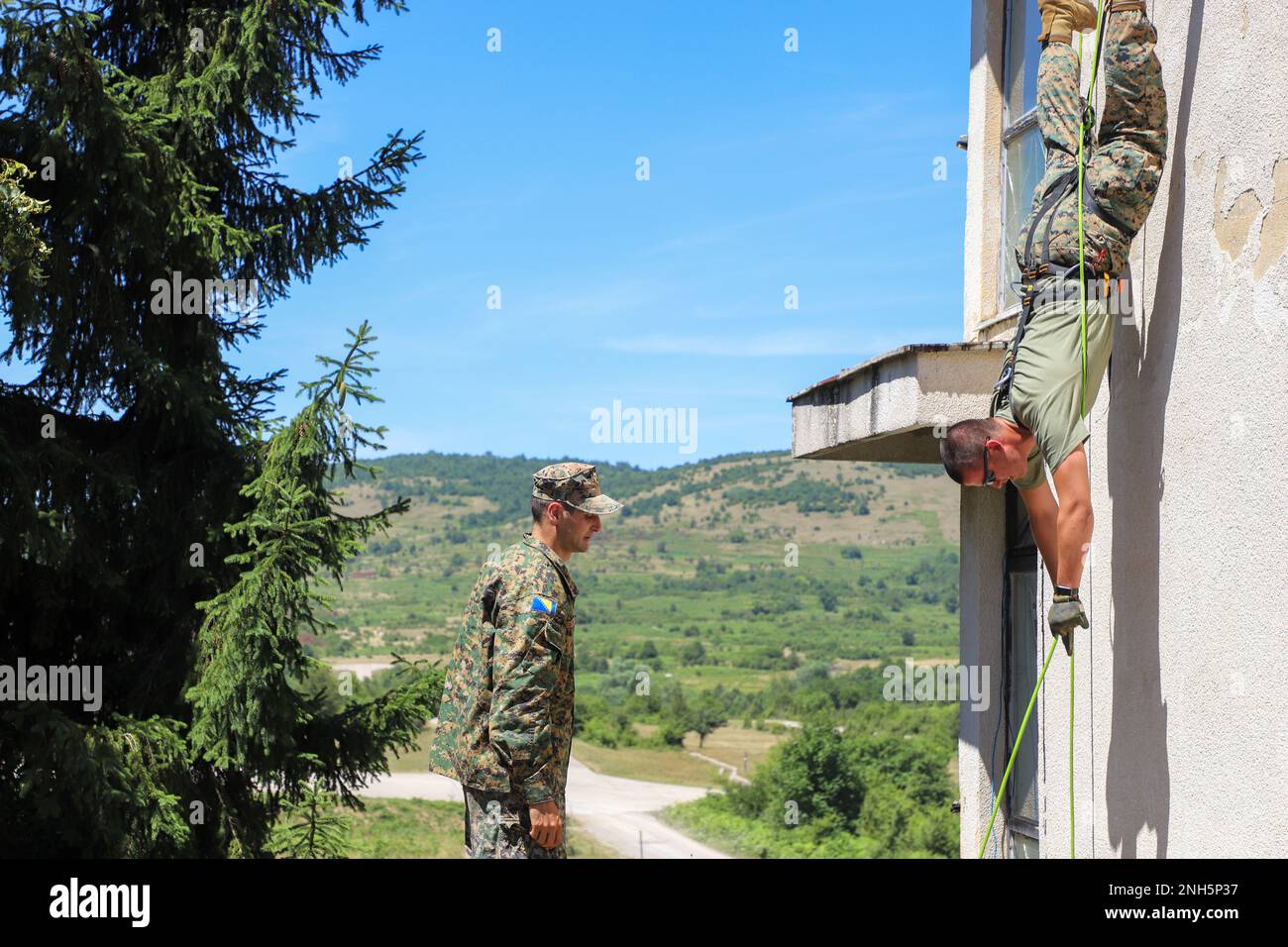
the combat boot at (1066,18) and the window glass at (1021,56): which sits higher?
the window glass at (1021,56)

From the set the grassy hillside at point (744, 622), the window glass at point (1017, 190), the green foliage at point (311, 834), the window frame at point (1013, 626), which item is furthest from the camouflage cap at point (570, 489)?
the grassy hillside at point (744, 622)

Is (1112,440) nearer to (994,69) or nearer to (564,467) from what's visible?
(564,467)

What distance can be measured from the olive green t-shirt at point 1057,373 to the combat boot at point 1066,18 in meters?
1.10

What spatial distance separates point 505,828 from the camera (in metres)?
4.43

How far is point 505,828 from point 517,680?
1.90ft

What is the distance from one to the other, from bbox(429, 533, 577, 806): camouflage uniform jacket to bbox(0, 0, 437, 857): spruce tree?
492 cm

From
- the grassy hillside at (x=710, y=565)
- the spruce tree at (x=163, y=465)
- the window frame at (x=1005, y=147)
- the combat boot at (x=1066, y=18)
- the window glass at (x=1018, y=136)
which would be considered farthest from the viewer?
the grassy hillside at (x=710, y=565)

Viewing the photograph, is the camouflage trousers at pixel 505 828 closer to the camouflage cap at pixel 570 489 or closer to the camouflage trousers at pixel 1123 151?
the camouflage cap at pixel 570 489

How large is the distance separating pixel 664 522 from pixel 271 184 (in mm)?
148569

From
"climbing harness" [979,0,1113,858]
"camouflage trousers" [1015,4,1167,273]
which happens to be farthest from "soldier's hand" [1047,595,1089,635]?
"camouflage trousers" [1015,4,1167,273]

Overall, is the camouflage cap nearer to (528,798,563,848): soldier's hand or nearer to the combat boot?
(528,798,563,848): soldier's hand

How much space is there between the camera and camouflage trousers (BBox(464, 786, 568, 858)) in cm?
441

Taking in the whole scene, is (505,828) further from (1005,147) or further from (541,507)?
(1005,147)

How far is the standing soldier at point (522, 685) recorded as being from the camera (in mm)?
4281
